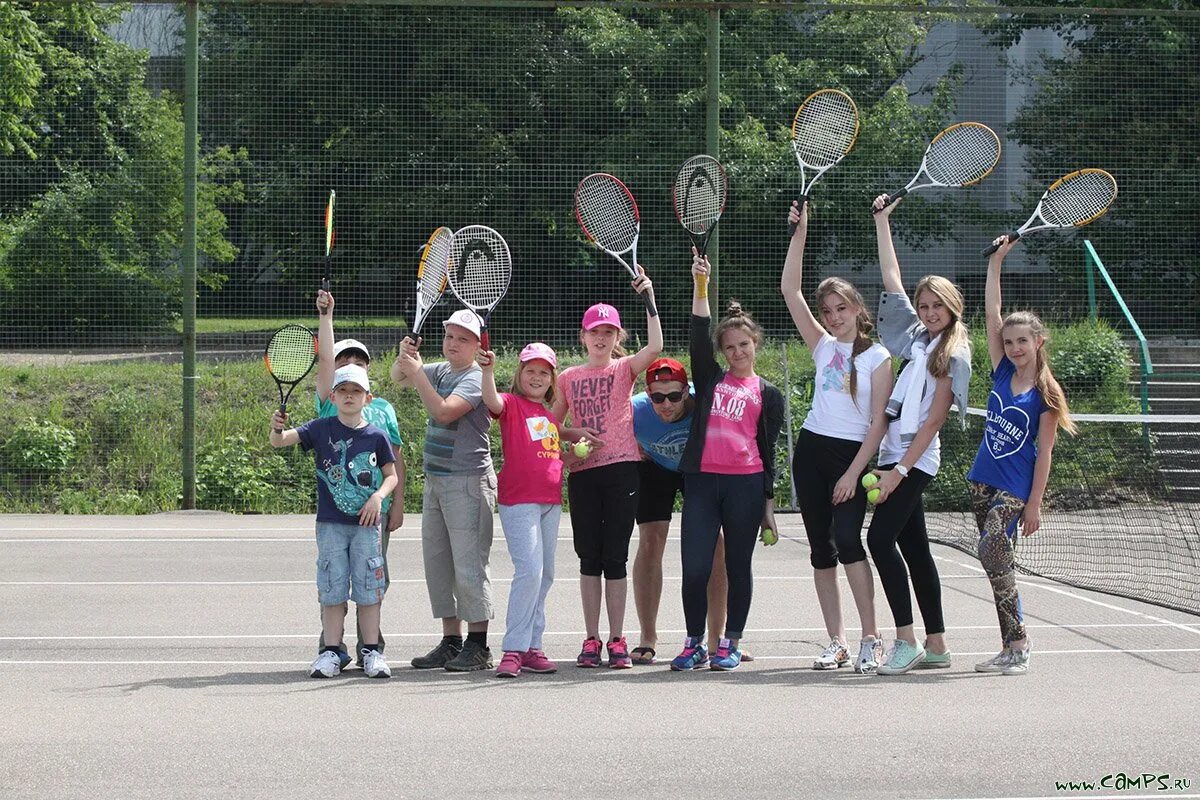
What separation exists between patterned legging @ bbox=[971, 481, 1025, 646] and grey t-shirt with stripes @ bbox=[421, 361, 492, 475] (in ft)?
7.79

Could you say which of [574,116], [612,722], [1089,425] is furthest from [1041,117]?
[612,722]

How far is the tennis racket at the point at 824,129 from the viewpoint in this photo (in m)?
8.38

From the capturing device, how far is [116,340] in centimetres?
1473

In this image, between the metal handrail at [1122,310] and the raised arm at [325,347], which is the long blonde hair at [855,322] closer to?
the raised arm at [325,347]

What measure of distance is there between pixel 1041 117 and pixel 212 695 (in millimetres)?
12937

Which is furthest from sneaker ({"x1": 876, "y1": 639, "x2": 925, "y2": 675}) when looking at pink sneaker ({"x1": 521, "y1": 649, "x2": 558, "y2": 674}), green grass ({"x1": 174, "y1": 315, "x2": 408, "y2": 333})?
green grass ({"x1": 174, "y1": 315, "x2": 408, "y2": 333})

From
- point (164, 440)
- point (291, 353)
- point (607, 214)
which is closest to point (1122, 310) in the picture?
point (607, 214)

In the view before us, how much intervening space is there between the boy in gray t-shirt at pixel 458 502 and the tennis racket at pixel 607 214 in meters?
1.24

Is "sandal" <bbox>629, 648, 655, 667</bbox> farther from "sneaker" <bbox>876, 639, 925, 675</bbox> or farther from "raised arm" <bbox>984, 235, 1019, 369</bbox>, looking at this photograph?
"raised arm" <bbox>984, 235, 1019, 369</bbox>

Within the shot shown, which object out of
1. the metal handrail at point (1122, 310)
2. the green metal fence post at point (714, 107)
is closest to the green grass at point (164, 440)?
the metal handrail at point (1122, 310)

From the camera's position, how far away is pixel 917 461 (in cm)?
695

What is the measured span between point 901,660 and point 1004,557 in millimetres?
679

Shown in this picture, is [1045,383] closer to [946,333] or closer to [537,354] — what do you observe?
[946,333]

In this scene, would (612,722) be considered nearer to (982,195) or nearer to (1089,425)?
(1089,425)
